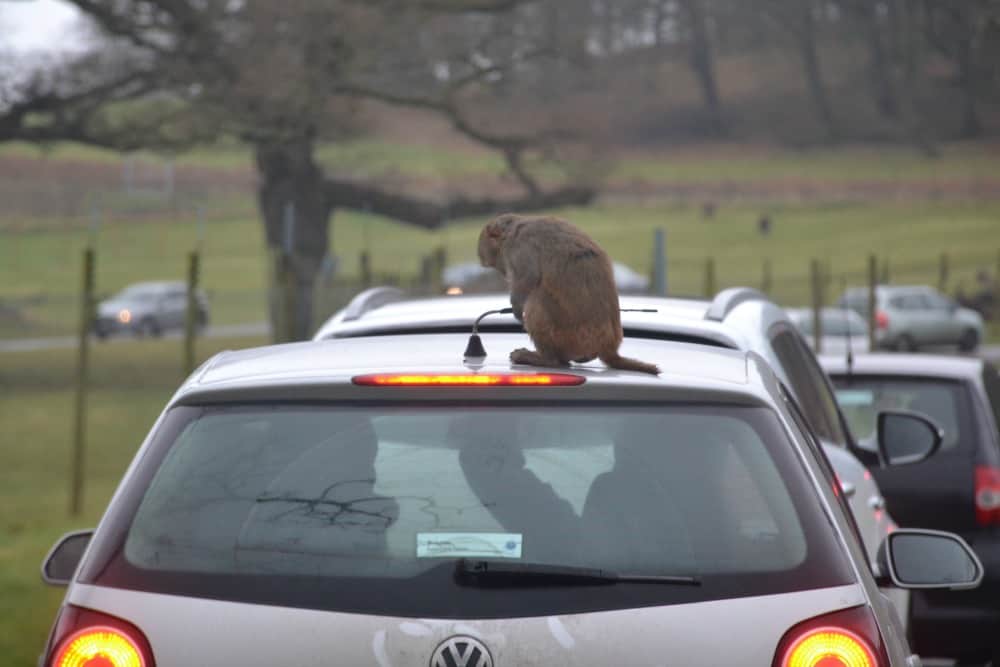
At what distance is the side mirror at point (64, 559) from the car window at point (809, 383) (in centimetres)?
260

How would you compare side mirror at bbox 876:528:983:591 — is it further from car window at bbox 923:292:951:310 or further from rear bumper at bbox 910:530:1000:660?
car window at bbox 923:292:951:310

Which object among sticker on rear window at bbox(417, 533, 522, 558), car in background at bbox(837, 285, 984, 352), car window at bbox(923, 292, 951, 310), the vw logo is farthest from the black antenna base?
car window at bbox(923, 292, 951, 310)

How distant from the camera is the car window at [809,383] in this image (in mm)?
6215

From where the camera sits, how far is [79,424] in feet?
39.7

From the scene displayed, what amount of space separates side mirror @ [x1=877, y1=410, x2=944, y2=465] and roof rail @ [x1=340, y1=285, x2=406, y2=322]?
183 cm

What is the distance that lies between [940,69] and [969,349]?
40.7 m

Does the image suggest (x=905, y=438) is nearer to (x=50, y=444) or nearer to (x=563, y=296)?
(x=563, y=296)

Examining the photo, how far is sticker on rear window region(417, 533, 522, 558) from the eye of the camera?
319 cm

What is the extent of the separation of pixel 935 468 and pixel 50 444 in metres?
12.0

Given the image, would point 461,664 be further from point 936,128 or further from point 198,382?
point 936,128

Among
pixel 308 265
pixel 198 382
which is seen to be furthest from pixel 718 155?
pixel 198 382

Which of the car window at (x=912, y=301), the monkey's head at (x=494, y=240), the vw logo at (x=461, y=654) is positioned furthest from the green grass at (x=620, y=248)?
the vw logo at (x=461, y=654)

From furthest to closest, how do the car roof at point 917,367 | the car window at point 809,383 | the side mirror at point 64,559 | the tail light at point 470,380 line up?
the car roof at point 917,367, the car window at point 809,383, the side mirror at point 64,559, the tail light at point 470,380

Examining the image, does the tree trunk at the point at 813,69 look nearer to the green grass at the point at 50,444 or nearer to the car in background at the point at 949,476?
the green grass at the point at 50,444
